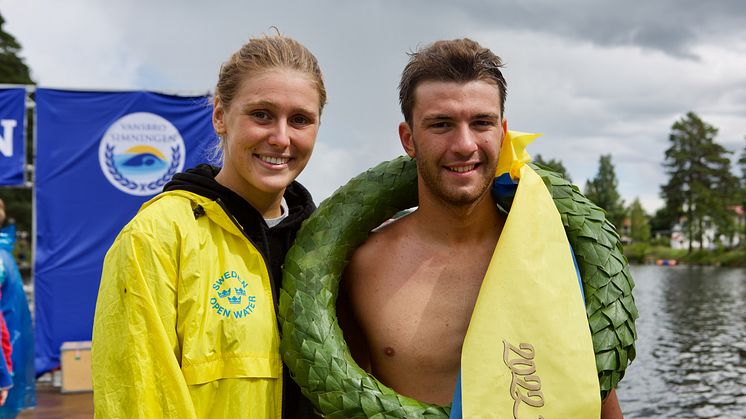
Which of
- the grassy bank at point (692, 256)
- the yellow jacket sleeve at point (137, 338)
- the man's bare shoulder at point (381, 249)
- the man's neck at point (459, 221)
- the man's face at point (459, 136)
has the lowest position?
the grassy bank at point (692, 256)

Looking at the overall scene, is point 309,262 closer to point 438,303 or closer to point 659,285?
point 438,303

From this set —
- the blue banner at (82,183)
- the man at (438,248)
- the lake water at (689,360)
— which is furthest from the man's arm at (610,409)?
the lake water at (689,360)

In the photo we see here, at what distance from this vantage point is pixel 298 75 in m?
2.11

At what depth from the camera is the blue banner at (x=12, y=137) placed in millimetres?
7316

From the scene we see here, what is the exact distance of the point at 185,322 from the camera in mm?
1894

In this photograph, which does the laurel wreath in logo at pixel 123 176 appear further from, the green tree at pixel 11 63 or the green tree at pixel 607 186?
the green tree at pixel 607 186

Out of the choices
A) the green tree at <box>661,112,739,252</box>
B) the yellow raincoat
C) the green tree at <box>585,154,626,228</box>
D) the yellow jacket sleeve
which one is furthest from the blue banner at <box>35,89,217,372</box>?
the green tree at <box>585,154,626,228</box>

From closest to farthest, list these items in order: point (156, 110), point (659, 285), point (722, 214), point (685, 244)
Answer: point (156, 110), point (659, 285), point (722, 214), point (685, 244)

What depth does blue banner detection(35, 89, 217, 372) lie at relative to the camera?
291 inches

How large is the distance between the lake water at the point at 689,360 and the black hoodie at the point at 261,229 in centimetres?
855

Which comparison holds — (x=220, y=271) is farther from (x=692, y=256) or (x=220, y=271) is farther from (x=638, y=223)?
(x=638, y=223)

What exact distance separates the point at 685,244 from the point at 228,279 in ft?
256

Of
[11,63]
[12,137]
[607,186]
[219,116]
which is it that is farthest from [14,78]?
[607,186]

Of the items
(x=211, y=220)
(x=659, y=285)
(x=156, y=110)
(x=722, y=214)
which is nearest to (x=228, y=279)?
(x=211, y=220)
